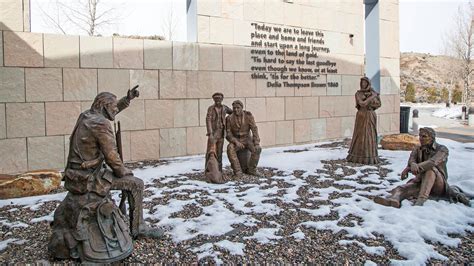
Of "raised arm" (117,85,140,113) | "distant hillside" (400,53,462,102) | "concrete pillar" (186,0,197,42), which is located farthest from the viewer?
"distant hillside" (400,53,462,102)

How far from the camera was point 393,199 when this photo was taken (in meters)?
5.06

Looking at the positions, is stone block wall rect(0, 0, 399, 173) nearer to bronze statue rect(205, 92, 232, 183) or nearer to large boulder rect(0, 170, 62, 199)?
large boulder rect(0, 170, 62, 199)

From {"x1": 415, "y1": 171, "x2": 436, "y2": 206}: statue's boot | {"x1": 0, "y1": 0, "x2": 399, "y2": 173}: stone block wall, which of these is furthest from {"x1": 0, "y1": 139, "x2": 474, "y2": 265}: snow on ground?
{"x1": 0, "y1": 0, "x2": 399, "y2": 173}: stone block wall

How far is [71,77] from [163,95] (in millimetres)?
2062

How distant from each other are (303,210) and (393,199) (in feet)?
4.03

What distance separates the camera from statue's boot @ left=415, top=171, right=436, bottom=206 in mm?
5023

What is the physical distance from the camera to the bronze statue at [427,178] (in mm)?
5035

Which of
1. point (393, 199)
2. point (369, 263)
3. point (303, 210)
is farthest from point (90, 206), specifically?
point (393, 199)

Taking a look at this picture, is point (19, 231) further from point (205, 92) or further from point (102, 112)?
point (205, 92)

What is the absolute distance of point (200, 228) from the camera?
4.34 metres

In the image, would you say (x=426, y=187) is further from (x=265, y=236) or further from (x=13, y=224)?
(x=13, y=224)

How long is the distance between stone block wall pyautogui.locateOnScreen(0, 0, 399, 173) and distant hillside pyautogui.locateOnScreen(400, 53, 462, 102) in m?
48.8

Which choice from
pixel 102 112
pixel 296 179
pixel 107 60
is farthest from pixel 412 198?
pixel 107 60

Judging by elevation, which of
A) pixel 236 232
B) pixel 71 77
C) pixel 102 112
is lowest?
pixel 236 232
